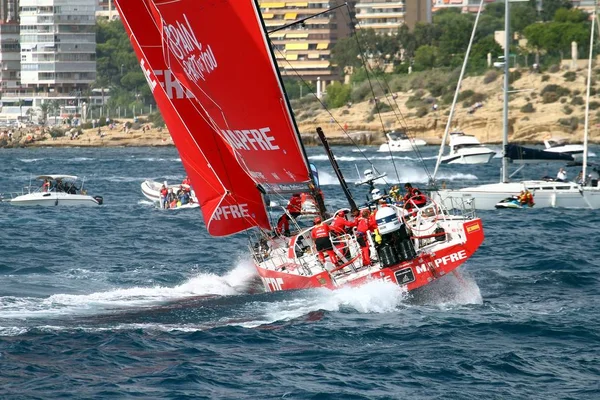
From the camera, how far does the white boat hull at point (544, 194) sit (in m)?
44.8

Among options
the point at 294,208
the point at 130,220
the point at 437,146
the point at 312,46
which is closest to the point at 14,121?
the point at 312,46

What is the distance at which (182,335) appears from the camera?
2006 centimetres

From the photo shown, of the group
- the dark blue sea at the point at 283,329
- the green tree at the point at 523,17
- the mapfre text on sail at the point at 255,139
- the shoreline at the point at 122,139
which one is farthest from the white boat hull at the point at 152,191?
the green tree at the point at 523,17

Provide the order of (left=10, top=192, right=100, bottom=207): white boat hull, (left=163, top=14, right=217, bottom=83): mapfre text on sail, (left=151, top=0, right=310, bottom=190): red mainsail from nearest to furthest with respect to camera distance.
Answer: (left=151, top=0, right=310, bottom=190): red mainsail → (left=163, top=14, right=217, bottom=83): mapfre text on sail → (left=10, top=192, right=100, bottom=207): white boat hull

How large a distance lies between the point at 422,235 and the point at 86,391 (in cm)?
863

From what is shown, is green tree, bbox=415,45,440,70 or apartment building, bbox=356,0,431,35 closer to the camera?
green tree, bbox=415,45,440,70

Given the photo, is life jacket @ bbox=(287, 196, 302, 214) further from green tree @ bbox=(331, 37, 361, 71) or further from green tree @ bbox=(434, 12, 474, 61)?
green tree @ bbox=(331, 37, 361, 71)

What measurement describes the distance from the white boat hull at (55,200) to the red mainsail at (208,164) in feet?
76.0

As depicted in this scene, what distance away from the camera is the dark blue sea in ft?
55.6

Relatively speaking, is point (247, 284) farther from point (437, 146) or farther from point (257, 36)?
point (437, 146)

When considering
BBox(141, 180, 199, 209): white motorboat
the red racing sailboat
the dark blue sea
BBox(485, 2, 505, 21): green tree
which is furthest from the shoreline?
the red racing sailboat

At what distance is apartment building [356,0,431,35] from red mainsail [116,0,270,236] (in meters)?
165

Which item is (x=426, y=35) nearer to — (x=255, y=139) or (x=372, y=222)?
(x=255, y=139)

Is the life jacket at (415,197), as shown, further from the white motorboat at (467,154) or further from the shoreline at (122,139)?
the shoreline at (122,139)
